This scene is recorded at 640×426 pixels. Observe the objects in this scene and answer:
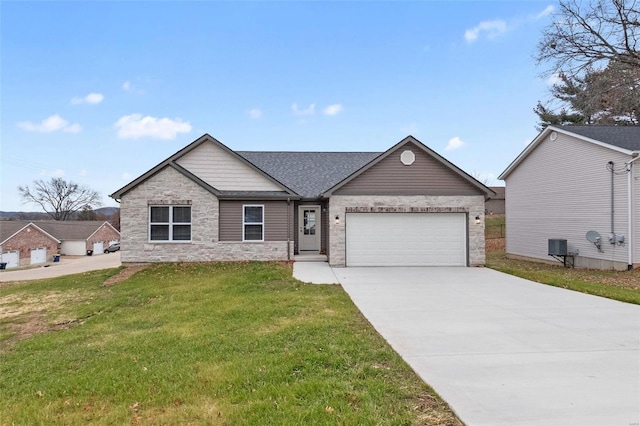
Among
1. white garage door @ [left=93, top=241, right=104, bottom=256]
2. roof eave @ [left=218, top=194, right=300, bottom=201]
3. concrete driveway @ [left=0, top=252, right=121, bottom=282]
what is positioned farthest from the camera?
white garage door @ [left=93, top=241, right=104, bottom=256]

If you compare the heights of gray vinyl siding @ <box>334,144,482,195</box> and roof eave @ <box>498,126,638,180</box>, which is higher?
roof eave @ <box>498,126,638,180</box>

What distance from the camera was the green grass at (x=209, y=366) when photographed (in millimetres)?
3322

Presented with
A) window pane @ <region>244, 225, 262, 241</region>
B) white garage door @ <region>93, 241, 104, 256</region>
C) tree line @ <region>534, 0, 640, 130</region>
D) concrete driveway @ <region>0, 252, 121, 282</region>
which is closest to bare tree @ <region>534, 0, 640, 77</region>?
tree line @ <region>534, 0, 640, 130</region>

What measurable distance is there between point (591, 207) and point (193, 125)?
72.6 feet

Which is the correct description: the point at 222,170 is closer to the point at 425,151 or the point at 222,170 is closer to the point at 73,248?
the point at 425,151

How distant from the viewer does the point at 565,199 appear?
53.1ft

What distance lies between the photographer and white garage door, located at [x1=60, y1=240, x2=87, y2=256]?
181 ft

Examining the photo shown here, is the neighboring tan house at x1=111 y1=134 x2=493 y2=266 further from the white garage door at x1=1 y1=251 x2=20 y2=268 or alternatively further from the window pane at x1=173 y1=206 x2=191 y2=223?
A: the white garage door at x1=1 y1=251 x2=20 y2=268

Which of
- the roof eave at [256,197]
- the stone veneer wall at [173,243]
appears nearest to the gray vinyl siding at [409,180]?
the roof eave at [256,197]

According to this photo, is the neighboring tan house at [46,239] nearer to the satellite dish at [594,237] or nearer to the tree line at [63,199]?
the tree line at [63,199]

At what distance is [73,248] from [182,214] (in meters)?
52.7

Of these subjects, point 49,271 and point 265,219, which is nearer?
point 265,219

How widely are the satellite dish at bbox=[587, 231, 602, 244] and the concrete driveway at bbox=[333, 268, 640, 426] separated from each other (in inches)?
262

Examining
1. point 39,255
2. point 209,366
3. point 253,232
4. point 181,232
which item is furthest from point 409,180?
point 39,255
